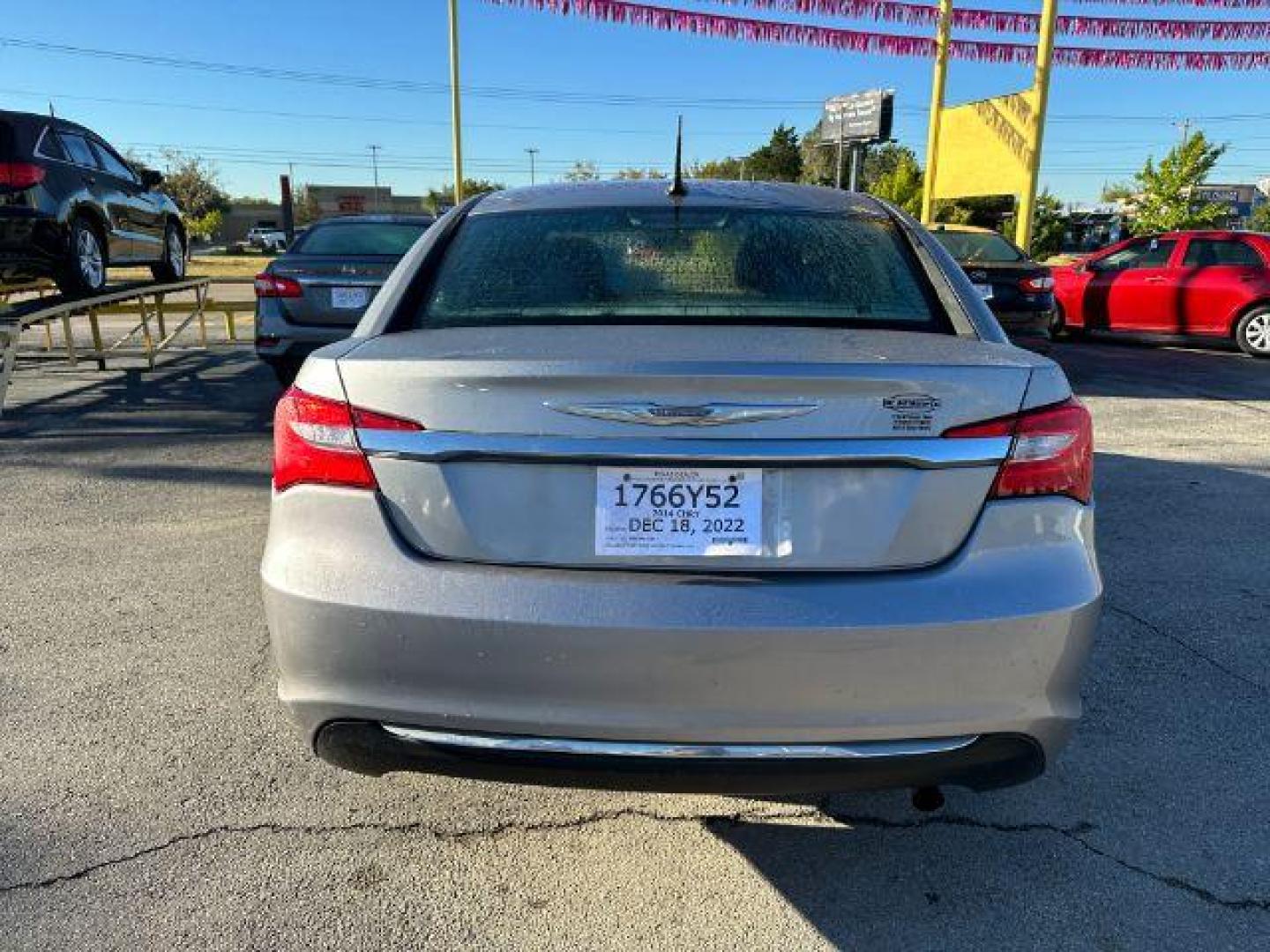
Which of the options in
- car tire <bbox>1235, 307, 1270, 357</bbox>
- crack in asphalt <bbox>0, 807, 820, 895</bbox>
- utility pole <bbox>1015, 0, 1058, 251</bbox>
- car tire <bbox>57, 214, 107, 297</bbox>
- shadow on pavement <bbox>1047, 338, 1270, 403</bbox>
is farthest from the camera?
utility pole <bbox>1015, 0, 1058, 251</bbox>

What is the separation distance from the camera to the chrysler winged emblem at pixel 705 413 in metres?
1.78

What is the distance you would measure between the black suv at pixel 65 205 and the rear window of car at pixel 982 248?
916cm

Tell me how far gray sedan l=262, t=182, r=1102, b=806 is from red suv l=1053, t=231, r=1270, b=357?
39.6 feet

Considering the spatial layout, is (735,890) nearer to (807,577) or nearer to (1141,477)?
(807,577)

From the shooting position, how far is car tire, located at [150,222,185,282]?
11.0 metres

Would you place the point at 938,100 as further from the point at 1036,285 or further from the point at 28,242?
the point at 28,242

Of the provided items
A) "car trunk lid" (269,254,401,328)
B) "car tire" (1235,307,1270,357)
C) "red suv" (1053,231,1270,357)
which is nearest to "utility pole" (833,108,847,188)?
"red suv" (1053,231,1270,357)

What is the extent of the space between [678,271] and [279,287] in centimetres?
604

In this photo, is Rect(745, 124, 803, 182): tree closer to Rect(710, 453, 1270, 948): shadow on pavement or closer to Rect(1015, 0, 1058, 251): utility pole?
Rect(1015, 0, 1058, 251): utility pole

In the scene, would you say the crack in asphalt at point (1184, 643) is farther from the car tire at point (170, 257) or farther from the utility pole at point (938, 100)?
the utility pole at point (938, 100)

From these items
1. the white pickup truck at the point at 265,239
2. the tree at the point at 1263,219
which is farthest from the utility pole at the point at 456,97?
the tree at the point at 1263,219

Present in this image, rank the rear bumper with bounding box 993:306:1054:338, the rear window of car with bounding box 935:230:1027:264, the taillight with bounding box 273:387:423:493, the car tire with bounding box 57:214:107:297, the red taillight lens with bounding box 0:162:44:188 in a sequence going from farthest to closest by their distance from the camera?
the rear window of car with bounding box 935:230:1027:264, the rear bumper with bounding box 993:306:1054:338, the car tire with bounding box 57:214:107:297, the red taillight lens with bounding box 0:162:44:188, the taillight with bounding box 273:387:423:493

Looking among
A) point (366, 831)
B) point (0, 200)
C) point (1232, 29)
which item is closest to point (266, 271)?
point (0, 200)

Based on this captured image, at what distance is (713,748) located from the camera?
1812 millimetres
